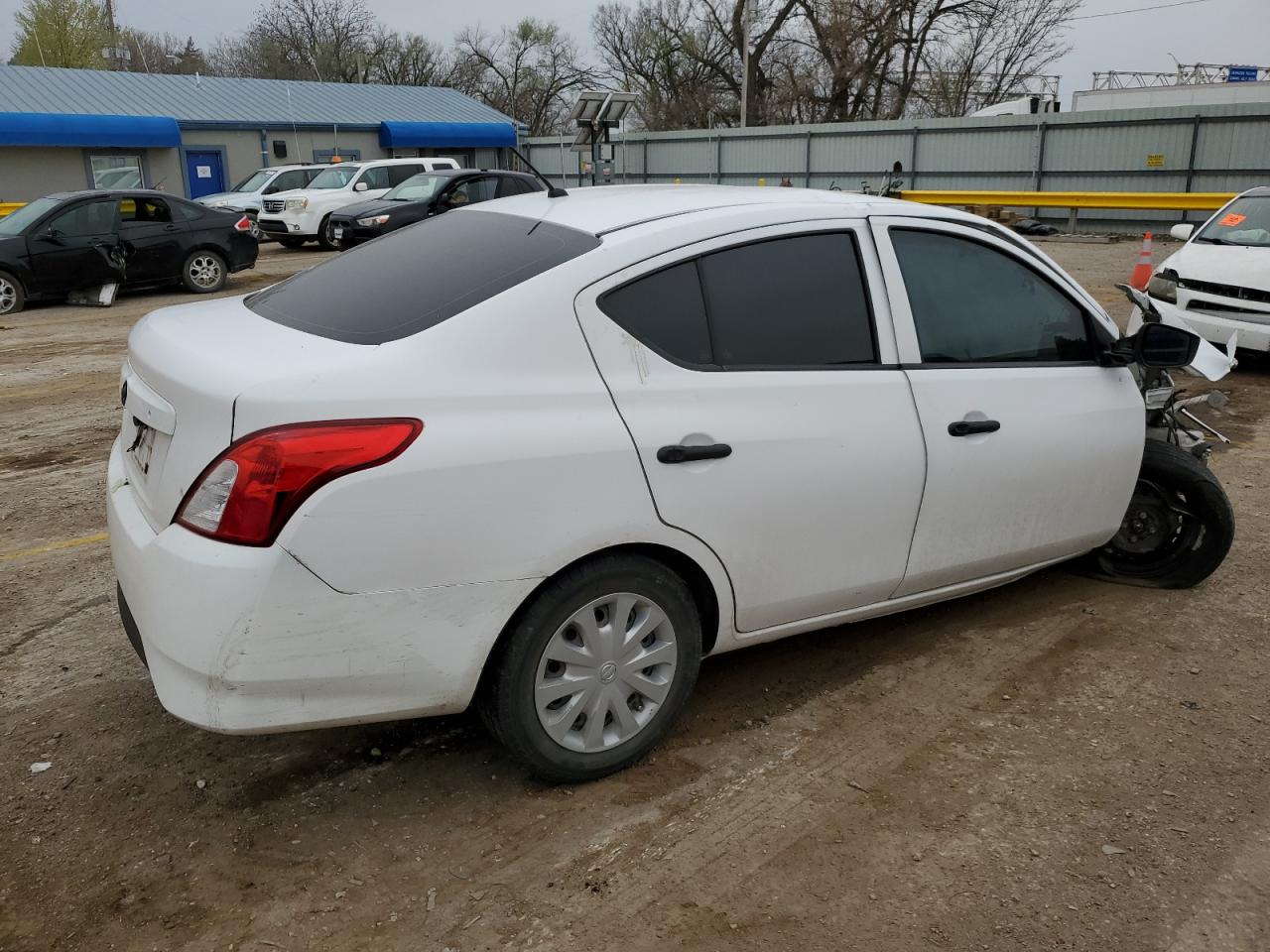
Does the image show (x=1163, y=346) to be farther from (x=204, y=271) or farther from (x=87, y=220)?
(x=204, y=271)

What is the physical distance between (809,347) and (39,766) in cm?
267

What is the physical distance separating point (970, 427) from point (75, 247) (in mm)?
13260

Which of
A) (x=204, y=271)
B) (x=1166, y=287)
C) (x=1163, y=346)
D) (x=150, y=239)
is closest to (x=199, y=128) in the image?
(x=204, y=271)

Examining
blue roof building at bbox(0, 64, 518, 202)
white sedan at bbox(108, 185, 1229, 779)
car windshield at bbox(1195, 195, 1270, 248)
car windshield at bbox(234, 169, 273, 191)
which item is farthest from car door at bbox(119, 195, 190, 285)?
blue roof building at bbox(0, 64, 518, 202)

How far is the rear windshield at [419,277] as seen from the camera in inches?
113

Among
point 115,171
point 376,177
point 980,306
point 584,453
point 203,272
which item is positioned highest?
point 115,171

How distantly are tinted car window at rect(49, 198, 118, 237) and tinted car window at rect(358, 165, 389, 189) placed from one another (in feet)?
30.1

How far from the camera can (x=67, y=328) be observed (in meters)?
12.2

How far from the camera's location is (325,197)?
2153cm

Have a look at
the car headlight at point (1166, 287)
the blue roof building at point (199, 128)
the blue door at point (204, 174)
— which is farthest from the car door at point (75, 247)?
the blue door at point (204, 174)

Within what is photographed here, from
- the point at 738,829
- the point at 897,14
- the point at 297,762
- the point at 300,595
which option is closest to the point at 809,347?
the point at 738,829

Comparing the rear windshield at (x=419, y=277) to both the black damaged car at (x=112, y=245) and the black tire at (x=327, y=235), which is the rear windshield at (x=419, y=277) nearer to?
the black damaged car at (x=112, y=245)

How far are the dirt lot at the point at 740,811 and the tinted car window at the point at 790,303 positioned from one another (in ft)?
3.96

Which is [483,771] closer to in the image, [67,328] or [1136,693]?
[1136,693]
